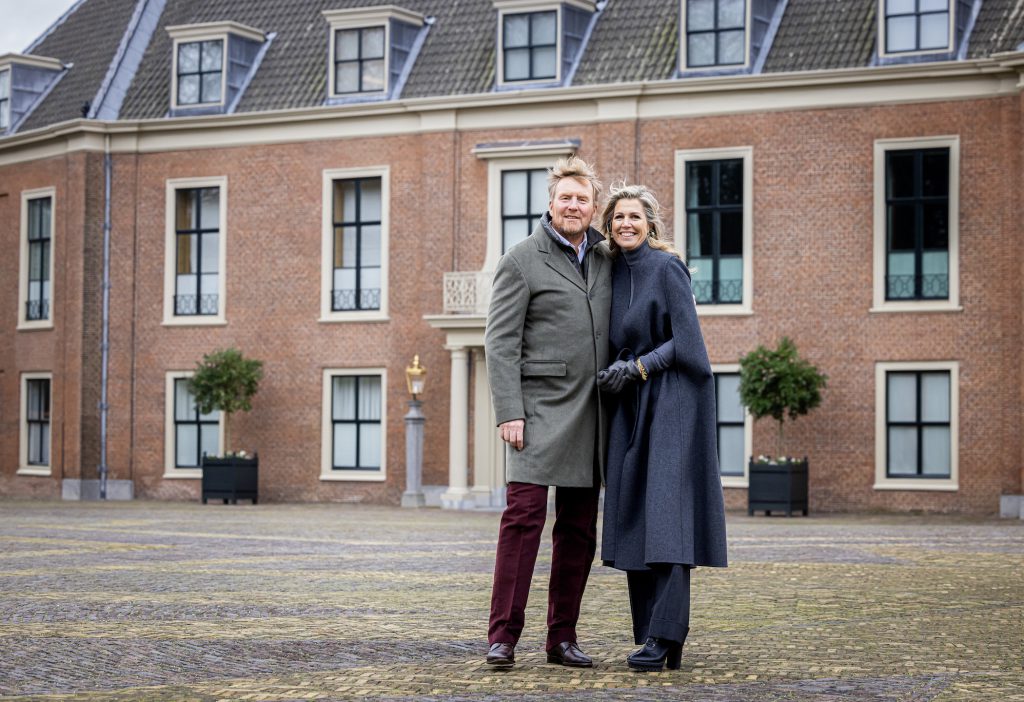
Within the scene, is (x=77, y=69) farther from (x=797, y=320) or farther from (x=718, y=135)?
(x=797, y=320)

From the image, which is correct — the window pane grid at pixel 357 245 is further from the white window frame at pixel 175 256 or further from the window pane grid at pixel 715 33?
the window pane grid at pixel 715 33

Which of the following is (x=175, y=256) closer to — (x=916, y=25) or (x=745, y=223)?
(x=745, y=223)

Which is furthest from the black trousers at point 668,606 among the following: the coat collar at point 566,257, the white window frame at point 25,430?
the white window frame at point 25,430

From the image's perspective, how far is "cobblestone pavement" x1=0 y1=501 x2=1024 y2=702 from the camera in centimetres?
562

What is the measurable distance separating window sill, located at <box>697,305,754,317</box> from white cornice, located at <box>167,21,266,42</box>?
985 centimetres

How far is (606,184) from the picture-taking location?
78.5 ft

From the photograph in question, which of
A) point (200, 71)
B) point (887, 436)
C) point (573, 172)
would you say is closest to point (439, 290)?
point (200, 71)

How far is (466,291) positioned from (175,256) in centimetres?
612

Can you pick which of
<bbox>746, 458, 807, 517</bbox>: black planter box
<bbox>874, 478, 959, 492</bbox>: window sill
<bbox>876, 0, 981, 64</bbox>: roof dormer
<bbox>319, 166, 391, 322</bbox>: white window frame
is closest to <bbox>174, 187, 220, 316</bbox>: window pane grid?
<bbox>319, 166, 391, 322</bbox>: white window frame

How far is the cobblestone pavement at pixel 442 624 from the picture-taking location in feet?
18.5

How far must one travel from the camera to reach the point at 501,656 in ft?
19.6

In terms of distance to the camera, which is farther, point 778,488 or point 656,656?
point 778,488

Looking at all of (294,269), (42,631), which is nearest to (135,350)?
(294,269)

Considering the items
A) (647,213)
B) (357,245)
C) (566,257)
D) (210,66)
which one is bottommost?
(566,257)
